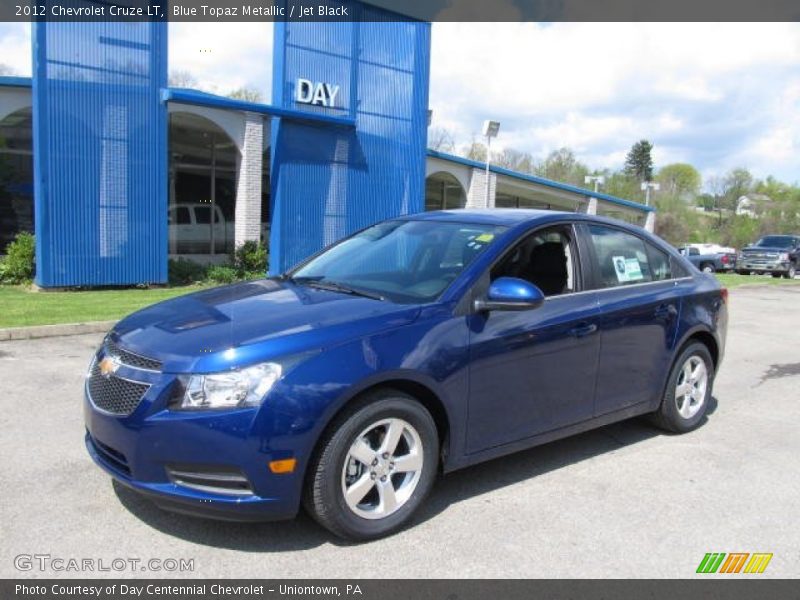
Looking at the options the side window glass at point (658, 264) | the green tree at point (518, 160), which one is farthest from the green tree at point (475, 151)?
the side window glass at point (658, 264)

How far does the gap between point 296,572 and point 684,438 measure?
350 cm

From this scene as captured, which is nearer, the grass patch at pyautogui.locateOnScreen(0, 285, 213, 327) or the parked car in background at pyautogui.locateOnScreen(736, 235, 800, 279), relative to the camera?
the grass patch at pyautogui.locateOnScreen(0, 285, 213, 327)

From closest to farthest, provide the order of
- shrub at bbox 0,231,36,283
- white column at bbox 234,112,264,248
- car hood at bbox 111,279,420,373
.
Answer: car hood at bbox 111,279,420,373 → shrub at bbox 0,231,36,283 → white column at bbox 234,112,264,248

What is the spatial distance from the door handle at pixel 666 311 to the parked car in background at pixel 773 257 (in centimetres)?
2937

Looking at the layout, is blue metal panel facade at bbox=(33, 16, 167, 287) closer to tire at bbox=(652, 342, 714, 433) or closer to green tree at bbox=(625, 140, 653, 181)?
tire at bbox=(652, 342, 714, 433)

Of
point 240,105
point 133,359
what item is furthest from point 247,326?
point 240,105

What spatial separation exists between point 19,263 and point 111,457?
1191cm

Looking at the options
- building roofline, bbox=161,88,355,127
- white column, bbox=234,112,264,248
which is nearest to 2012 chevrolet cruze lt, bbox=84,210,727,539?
building roofline, bbox=161,88,355,127

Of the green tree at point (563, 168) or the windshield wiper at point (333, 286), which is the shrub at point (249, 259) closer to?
the windshield wiper at point (333, 286)

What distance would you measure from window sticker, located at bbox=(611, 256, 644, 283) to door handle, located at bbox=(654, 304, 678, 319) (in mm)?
259

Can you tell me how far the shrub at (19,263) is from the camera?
1373 centimetres

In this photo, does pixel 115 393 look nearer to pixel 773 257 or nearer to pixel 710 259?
pixel 773 257

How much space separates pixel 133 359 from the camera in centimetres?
345

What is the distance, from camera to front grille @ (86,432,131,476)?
3399 mm
